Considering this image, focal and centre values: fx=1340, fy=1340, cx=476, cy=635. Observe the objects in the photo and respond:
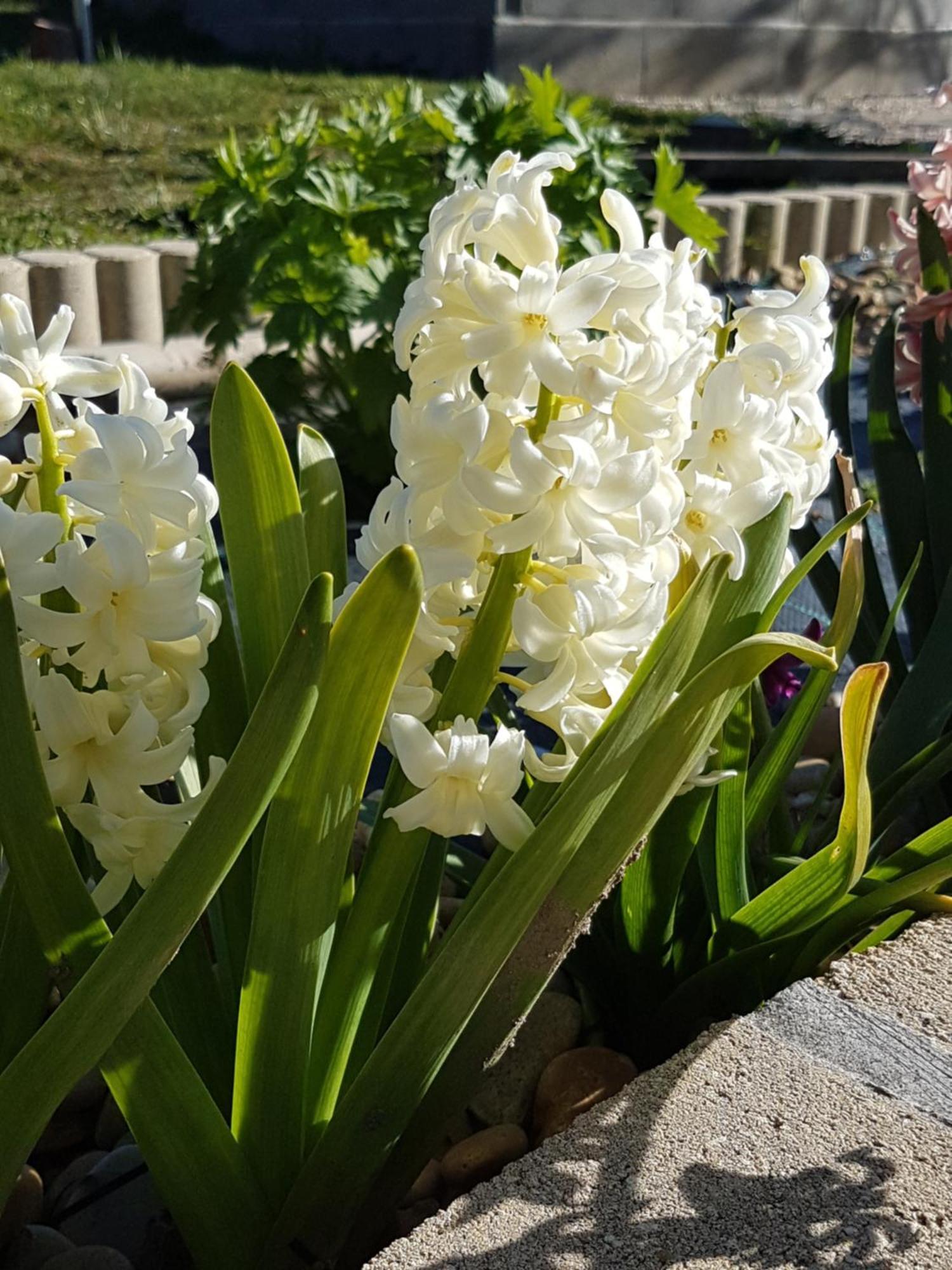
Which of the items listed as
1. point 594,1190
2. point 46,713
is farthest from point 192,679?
point 594,1190

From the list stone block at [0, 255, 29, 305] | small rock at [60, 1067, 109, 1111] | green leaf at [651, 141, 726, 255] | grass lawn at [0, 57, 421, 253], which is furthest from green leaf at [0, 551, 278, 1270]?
grass lawn at [0, 57, 421, 253]

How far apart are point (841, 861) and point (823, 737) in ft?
4.12

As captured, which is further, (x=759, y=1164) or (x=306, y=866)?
(x=759, y=1164)

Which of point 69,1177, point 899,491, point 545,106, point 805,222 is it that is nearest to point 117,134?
point 805,222

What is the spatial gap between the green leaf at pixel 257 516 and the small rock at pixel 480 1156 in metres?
0.55

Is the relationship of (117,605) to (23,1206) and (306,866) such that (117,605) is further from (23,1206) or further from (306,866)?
(23,1206)

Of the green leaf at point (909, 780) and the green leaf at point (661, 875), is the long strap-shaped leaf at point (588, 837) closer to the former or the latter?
the green leaf at point (661, 875)

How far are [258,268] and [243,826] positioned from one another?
240cm

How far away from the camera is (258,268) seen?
3047mm

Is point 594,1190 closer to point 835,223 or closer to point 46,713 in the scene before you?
point 46,713

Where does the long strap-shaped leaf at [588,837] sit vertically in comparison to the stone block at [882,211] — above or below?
below

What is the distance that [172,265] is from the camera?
4461 millimetres

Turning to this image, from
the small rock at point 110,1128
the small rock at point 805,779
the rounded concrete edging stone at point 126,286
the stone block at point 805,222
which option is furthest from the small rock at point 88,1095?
the stone block at point 805,222

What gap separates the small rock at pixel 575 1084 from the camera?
4.55 ft
